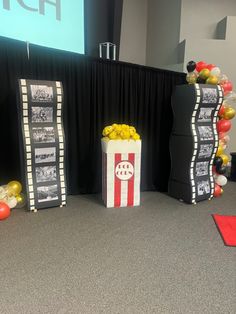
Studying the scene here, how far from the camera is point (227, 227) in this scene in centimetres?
205

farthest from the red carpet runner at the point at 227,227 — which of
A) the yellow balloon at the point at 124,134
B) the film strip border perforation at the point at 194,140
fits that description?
the yellow balloon at the point at 124,134

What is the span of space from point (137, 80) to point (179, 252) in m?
2.02

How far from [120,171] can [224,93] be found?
5.03 ft

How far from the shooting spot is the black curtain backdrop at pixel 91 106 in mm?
2414

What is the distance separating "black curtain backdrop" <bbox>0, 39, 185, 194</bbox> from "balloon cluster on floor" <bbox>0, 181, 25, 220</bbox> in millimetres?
219

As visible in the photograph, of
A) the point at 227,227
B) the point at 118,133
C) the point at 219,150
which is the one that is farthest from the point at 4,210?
the point at 219,150

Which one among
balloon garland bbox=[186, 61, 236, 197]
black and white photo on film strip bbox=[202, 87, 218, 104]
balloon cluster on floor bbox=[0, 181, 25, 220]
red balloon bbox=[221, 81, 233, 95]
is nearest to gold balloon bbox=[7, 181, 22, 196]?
balloon cluster on floor bbox=[0, 181, 25, 220]

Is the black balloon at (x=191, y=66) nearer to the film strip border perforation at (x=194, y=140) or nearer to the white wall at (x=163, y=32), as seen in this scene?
the film strip border perforation at (x=194, y=140)

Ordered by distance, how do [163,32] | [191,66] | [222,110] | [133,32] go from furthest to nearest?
1. [133,32]
2. [163,32]
3. [222,110]
4. [191,66]

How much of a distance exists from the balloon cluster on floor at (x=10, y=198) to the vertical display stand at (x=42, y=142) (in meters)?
0.14

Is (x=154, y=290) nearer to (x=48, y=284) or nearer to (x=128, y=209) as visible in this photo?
(x=48, y=284)

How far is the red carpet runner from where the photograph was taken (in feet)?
5.99

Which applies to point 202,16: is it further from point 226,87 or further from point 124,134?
point 124,134

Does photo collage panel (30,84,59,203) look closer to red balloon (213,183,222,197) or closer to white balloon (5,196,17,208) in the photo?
white balloon (5,196,17,208)
